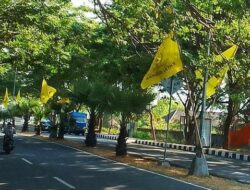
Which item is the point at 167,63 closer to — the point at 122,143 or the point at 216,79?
the point at 216,79

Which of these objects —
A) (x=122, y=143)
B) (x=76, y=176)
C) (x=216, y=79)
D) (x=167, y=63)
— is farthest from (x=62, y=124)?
(x=167, y=63)

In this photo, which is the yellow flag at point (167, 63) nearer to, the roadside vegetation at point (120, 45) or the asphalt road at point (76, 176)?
the roadside vegetation at point (120, 45)

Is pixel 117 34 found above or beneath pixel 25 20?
beneath

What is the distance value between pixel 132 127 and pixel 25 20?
133 ft

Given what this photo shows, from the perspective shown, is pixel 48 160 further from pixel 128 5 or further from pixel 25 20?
pixel 128 5

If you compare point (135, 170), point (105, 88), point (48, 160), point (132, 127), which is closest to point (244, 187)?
point (135, 170)

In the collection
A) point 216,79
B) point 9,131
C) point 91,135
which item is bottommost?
point 9,131

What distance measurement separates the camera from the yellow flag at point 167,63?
9.52 metres

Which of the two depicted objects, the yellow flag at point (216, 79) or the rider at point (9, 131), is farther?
the rider at point (9, 131)

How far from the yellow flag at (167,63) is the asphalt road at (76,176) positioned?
4.23 metres

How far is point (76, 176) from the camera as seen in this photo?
15180 millimetres

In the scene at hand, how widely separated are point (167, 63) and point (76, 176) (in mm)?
6663

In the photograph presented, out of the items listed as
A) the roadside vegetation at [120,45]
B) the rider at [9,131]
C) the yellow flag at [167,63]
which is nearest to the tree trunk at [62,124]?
the roadside vegetation at [120,45]

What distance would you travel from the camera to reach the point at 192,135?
41.9 metres
